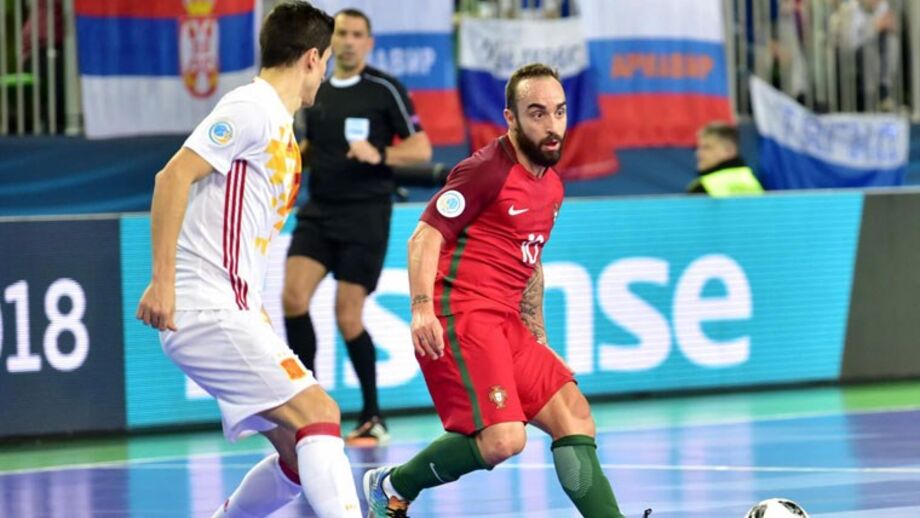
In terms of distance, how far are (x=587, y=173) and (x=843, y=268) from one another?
9.06 ft

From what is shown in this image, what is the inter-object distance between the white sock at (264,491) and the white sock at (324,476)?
0.40 meters

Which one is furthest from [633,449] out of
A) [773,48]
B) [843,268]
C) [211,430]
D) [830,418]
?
[773,48]

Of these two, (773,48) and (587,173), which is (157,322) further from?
(773,48)

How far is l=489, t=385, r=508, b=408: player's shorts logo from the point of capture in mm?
7328

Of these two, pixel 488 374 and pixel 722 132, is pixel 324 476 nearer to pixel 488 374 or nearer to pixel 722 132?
pixel 488 374

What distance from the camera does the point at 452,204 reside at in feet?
24.3

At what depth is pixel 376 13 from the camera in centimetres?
1535

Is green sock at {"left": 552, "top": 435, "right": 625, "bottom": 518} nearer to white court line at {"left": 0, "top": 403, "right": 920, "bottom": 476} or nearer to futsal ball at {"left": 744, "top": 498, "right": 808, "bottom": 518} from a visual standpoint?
futsal ball at {"left": 744, "top": 498, "right": 808, "bottom": 518}

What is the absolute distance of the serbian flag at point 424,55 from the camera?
15.4 metres

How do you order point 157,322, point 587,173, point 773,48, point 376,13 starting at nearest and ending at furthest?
point 157,322 → point 376,13 → point 587,173 → point 773,48

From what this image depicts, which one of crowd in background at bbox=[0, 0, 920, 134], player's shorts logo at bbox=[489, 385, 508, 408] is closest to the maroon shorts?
player's shorts logo at bbox=[489, 385, 508, 408]

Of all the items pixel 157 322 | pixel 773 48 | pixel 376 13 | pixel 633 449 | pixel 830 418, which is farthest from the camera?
pixel 773 48

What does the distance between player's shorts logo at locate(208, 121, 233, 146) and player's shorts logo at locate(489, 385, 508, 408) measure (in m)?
1.53

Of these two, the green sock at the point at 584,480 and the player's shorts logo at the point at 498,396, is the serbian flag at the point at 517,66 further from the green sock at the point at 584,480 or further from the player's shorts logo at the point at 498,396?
the green sock at the point at 584,480
